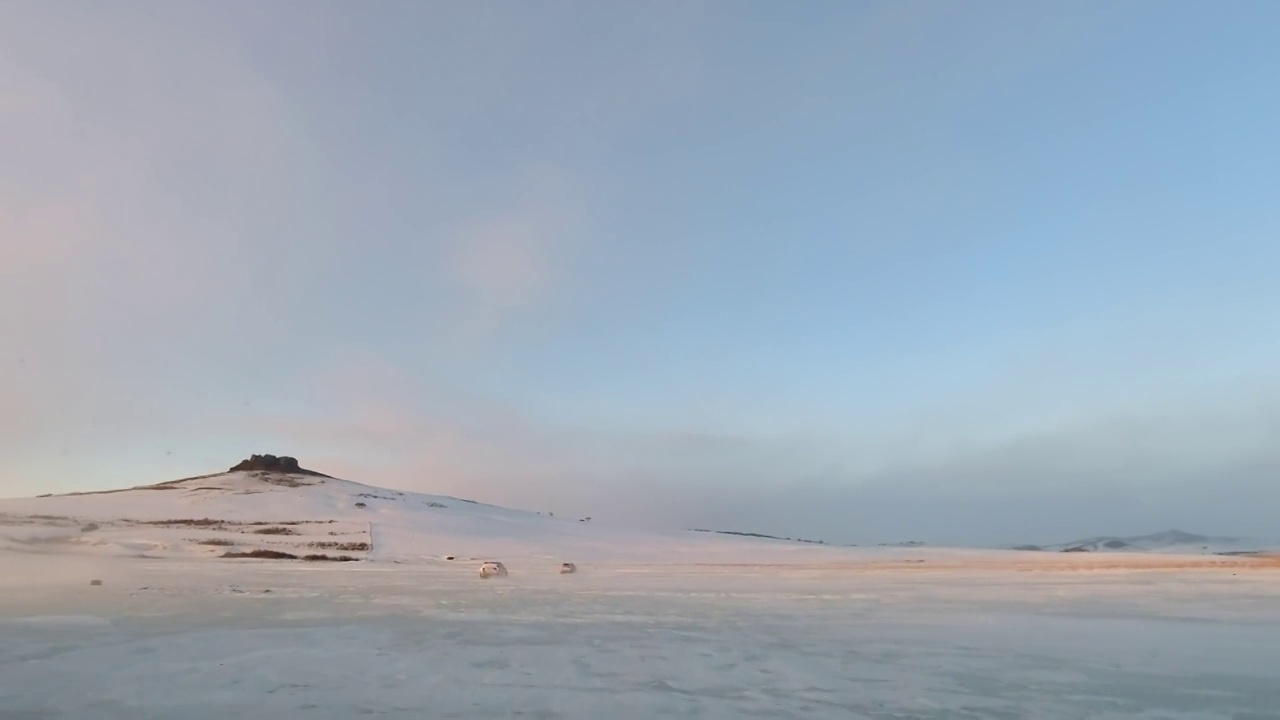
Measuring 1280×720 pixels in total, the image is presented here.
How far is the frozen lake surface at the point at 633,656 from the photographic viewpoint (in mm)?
4344

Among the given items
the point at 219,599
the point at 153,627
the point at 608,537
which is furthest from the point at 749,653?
the point at 608,537

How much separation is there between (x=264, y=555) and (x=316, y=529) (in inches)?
269

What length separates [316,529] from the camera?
114 ft

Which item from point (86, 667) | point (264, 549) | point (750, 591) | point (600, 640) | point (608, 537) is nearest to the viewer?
point (86, 667)

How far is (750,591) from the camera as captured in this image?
13.8 metres

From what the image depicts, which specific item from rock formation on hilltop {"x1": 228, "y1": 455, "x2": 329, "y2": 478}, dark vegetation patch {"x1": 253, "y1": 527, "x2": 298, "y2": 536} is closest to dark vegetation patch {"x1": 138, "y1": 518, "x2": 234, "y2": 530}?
dark vegetation patch {"x1": 253, "y1": 527, "x2": 298, "y2": 536}

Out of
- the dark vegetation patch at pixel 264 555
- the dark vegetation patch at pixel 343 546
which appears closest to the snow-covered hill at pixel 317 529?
the dark vegetation patch at pixel 343 546

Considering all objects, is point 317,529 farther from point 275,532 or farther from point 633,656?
point 633,656

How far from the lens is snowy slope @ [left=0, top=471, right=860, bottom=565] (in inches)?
1158

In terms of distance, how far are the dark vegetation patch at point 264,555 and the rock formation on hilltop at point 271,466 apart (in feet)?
87.7

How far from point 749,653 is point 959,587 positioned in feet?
33.5

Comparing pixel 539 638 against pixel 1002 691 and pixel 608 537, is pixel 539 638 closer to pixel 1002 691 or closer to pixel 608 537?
pixel 1002 691

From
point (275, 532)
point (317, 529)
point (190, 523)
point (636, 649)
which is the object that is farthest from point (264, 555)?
point (636, 649)

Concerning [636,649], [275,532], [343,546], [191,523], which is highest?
[636,649]
